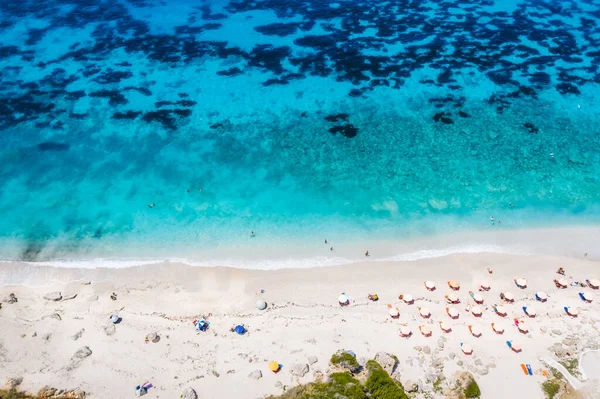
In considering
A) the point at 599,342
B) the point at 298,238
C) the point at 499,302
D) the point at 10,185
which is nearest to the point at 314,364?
the point at 298,238

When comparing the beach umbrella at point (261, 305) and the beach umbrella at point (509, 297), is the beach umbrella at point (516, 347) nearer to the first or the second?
the beach umbrella at point (509, 297)

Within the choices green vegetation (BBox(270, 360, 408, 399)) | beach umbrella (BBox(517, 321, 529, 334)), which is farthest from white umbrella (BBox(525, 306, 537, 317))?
green vegetation (BBox(270, 360, 408, 399))

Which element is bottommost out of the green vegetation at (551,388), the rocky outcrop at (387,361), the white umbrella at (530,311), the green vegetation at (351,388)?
the white umbrella at (530,311)

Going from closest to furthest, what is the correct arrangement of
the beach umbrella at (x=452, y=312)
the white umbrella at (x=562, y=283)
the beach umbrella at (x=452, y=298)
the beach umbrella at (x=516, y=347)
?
the beach umbrella at (x=516, y=347) → the beach umbrella at (x=452, y=312) → the beach umbrella at (x=452, y=298) → the white umbrella at (x=562, y=283)

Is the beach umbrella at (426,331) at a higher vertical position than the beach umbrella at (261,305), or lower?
higher

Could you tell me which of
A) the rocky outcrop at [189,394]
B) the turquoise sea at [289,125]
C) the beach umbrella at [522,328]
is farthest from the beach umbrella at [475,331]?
the rocky outcrop at [189,394]

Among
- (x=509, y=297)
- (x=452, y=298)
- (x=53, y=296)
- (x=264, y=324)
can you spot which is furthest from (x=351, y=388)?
(x=53, y=296)

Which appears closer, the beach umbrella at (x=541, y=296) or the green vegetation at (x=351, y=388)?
the green vegetation at (x=351, y=388)

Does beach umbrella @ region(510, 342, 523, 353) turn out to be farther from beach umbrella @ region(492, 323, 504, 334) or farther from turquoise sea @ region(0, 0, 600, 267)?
turquoise sea @ region(0, 0, 600, 267)
